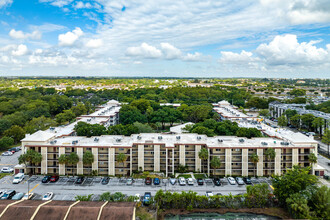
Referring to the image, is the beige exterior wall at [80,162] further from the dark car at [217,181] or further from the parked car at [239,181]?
the parked car at [239,181]

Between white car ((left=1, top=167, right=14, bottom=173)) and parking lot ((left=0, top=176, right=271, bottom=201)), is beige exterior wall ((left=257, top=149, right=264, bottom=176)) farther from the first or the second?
Result: white car ((left=1, top=167, right=14, bottom=173))

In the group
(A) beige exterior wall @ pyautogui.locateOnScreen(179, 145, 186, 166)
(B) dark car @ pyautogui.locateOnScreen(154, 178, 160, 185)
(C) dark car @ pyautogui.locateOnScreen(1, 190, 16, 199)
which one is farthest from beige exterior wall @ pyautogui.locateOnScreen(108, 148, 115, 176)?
(C) dark car @ pyautogui.locateOnScreen(1, 190, 16, 199)

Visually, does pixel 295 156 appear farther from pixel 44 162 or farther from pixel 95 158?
pixel 44 162

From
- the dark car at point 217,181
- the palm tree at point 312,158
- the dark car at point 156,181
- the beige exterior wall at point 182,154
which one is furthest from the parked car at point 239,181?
the dark car at point 156,181

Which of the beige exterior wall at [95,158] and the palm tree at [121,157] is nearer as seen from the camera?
the palm tree at [121,157]

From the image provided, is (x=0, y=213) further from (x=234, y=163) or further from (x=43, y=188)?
(x=234, y=163)

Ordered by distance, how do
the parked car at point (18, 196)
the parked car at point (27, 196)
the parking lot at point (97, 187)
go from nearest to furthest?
the parked car at point (27, 196) < the parked car at point (18, 196) < the parking lot at point (97, 187)
